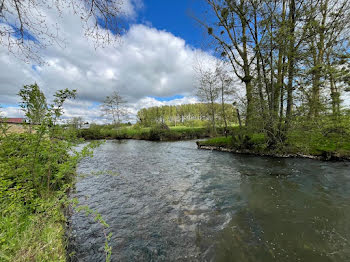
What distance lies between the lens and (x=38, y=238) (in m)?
1.92

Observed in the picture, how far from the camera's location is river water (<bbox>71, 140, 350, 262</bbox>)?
2850 mm

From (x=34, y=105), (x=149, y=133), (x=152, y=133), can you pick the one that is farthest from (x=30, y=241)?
(x=149, y=133)

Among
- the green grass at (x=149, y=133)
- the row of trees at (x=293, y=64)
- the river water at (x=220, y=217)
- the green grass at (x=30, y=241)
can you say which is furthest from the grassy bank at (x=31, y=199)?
the green grass at (x=149, y=133)

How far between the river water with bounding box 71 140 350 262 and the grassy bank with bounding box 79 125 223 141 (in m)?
19.6

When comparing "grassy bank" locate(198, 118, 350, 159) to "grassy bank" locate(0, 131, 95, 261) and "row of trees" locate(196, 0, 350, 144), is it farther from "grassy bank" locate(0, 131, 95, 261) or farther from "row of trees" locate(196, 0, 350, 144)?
"grassy bank" locate(0, 131, 95, 261)

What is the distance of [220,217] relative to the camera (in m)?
3.99

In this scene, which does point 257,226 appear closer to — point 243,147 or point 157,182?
point 157,182

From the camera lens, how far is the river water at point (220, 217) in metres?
2.85

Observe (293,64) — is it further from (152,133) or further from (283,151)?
(152,133)

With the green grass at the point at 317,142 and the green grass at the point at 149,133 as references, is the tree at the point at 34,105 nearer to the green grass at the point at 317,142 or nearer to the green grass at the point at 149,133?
the green grass at the point at 317,142

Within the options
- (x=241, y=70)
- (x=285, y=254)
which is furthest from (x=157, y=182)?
(x=241, y=70)

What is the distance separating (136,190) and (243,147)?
10414 mm

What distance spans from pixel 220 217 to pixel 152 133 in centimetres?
2385

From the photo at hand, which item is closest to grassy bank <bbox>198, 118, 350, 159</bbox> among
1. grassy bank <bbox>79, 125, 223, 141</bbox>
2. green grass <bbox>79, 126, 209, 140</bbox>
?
grassy bank <bbox>79, 125, 223, 141</bbox>
